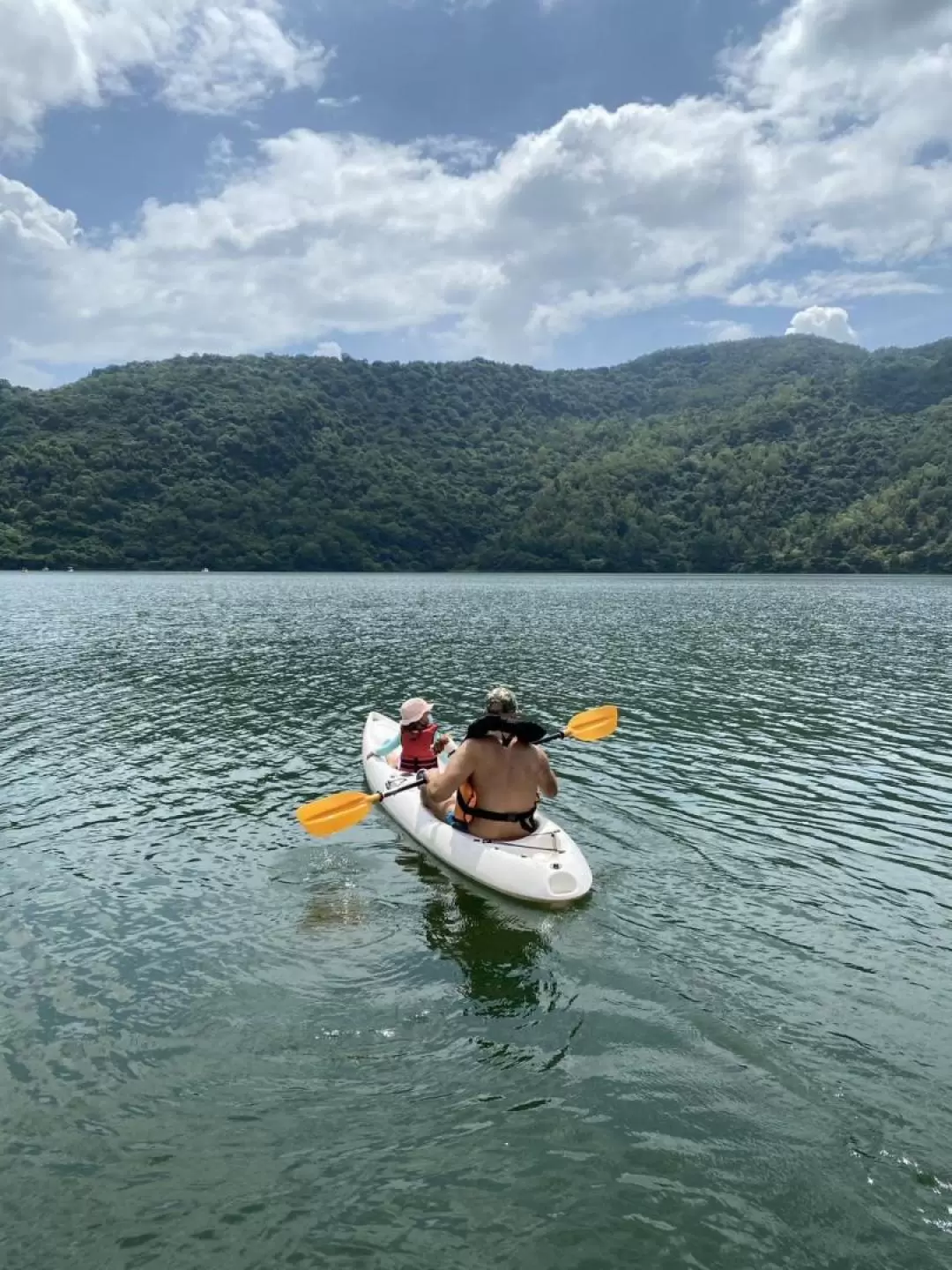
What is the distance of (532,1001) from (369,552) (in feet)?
538

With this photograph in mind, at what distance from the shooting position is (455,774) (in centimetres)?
1184

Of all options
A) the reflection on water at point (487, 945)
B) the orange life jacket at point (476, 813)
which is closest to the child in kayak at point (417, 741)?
the orange life jacket at point (476, 813)

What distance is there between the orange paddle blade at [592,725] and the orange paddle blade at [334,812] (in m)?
4.06

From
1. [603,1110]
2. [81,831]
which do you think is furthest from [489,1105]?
[81,831]

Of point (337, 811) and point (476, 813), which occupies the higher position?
point (476, 813)

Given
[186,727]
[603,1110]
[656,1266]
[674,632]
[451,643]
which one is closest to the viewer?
[656,1266]

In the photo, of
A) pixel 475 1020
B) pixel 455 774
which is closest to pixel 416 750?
pixel 455 774

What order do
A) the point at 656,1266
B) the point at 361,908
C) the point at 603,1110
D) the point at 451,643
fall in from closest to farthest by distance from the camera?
the point at 656,1266 < the point at 603,1110 < the point at 361,908 < the point at 451,643

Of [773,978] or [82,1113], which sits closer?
[82,1113]

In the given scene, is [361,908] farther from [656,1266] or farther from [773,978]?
[656,1266]

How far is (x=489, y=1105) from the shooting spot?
7.00 meters

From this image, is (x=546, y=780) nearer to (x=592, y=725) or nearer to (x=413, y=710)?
(x=592, y=725)

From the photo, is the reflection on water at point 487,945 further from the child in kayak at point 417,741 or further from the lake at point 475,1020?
the child in kayak at point 417,741

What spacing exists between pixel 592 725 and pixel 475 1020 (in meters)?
7.83
